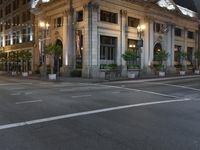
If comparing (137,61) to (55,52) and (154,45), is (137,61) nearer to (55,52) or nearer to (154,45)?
(154,45)

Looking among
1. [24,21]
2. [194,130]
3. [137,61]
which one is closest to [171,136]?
[194,130]

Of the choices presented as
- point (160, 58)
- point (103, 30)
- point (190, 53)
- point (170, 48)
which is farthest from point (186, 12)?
point (103, 30)

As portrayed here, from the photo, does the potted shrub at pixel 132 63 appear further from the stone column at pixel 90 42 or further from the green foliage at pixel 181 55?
the green foliage at pixel 181 55

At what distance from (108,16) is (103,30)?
8.80 ft

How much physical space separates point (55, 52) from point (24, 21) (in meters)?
23.4

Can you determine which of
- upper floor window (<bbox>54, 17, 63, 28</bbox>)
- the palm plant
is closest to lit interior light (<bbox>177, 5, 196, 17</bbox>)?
the palm plant

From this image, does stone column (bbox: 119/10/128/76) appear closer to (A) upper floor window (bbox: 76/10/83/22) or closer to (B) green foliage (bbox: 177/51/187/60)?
(A) upper floor window (bbox: 76/10/83/22)

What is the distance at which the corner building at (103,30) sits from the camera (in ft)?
132

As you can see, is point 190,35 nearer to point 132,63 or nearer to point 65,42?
point 132,63

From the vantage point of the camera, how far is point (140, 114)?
1087cm

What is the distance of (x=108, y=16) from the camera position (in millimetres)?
42906

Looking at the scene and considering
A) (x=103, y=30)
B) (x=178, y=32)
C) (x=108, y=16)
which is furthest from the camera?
(x=178, y=32)

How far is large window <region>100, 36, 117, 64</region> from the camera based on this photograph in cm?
4272

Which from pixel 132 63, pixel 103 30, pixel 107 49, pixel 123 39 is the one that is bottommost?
pixel 132 63
